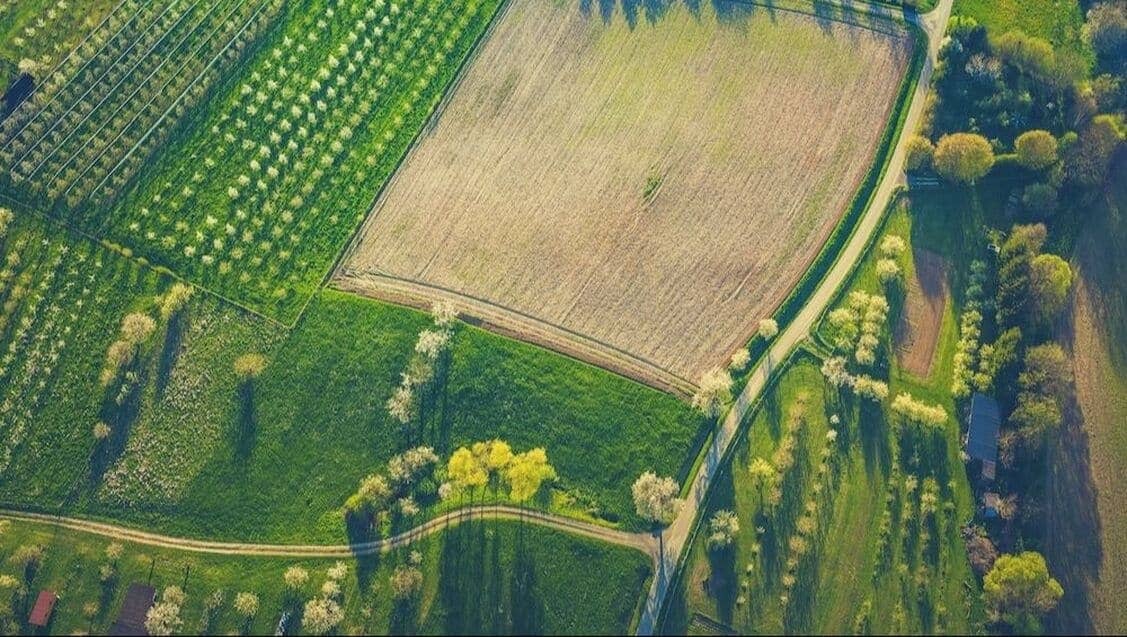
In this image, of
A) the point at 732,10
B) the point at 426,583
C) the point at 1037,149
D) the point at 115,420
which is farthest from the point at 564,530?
the point at 1037,149

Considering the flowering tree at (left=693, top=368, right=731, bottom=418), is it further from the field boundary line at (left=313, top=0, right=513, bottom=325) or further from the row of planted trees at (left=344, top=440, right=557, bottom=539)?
the field boundary line at (left=313, top=0, right=513, bottom=325)

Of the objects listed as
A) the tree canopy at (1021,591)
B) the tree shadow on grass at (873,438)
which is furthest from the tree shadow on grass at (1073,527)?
the tree shadow on grass at (873,438)

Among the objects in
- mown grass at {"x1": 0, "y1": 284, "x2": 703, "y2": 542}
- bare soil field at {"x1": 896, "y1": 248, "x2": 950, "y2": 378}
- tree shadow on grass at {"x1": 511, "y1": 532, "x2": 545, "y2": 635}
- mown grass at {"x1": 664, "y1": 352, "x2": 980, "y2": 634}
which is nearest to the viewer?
tree shadow on grass at {"x1": 511, "y1": 532, "x2": 545, "y2": 635}

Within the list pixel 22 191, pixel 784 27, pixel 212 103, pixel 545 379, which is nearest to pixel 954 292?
pixel 784 27

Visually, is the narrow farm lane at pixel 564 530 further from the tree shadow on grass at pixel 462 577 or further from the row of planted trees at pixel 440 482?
the row of planted trees at pixel 440 482

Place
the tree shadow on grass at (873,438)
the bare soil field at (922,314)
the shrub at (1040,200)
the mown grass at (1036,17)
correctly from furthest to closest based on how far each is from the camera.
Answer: the mown grass at (1036,17), the shrub at (1040,200), the bare soil field at (922,314), the tree shadow on grass at (873,438)

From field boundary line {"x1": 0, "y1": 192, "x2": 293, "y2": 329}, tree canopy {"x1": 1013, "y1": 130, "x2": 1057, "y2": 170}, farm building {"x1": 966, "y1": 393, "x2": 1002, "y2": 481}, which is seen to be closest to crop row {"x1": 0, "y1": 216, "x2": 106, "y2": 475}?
field boundary line {"x1": 0, "y1": 192, "x2": 293, "y2": 329}

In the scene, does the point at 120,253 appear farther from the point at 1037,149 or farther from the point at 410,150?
the point at 1037,149
